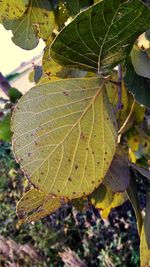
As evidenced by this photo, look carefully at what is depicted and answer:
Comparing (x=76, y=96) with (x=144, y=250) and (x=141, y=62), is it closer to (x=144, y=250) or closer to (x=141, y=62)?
(x=141, y=62)

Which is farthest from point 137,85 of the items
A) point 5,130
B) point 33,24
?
point 5,130

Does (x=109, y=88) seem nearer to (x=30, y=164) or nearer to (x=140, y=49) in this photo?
(x=140, y=49)

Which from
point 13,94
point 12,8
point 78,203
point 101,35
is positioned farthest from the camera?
point 13,94

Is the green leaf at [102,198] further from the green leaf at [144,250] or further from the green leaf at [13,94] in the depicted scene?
the green leaf at [13,94]

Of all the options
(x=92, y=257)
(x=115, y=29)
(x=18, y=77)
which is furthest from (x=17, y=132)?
(x=18, y=77)

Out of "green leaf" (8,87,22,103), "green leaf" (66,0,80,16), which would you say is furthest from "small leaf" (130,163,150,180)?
"green leaf" (8,87,22,103)

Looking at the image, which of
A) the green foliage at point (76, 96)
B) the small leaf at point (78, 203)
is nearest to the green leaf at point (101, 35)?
the green foliage at point (76, 96)

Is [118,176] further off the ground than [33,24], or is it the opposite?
[33,24]
